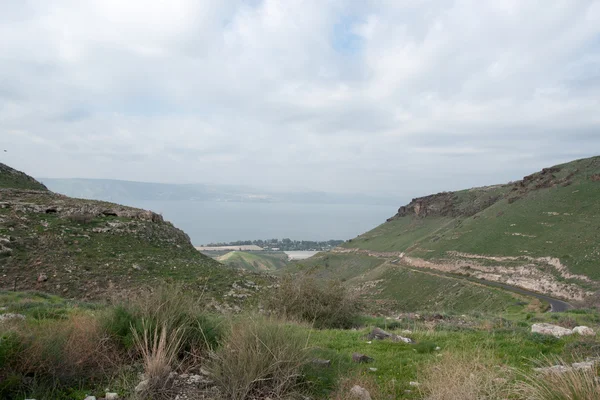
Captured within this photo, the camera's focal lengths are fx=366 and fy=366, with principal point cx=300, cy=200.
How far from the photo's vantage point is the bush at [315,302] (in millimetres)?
12727

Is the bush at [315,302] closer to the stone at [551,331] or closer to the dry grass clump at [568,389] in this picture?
the stone at [551,331]

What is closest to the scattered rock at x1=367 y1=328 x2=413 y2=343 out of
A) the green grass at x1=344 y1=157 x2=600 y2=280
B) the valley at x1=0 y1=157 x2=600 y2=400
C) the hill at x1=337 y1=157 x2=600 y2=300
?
the valley at x1=0 y1=157 x2=600 y2=400

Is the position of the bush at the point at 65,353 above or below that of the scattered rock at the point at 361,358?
above

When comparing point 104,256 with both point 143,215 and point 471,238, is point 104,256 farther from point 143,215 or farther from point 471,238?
point 471,238

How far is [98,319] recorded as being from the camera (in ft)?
20.7

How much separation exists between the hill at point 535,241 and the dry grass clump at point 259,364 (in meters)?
40.7

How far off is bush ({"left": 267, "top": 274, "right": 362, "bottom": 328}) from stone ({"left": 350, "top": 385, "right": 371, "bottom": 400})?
7748 millimetres

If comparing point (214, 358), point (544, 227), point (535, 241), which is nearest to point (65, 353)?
point (214, 358)

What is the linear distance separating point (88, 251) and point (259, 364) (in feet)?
55.0

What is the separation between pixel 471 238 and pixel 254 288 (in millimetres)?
54923

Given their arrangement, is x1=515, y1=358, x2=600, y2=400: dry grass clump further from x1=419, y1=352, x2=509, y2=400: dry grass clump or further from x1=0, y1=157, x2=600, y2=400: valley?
x1=419, y1=352, x2=509, y2=400: dry grass clump

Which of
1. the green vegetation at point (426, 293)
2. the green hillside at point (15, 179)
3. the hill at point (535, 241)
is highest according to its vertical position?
the green hillside at point (15, 179)

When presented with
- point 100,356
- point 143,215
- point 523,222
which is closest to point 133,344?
point 100,356

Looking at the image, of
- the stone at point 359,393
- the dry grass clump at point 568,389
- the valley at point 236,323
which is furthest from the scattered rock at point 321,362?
the dry grass clump at point 568,389
